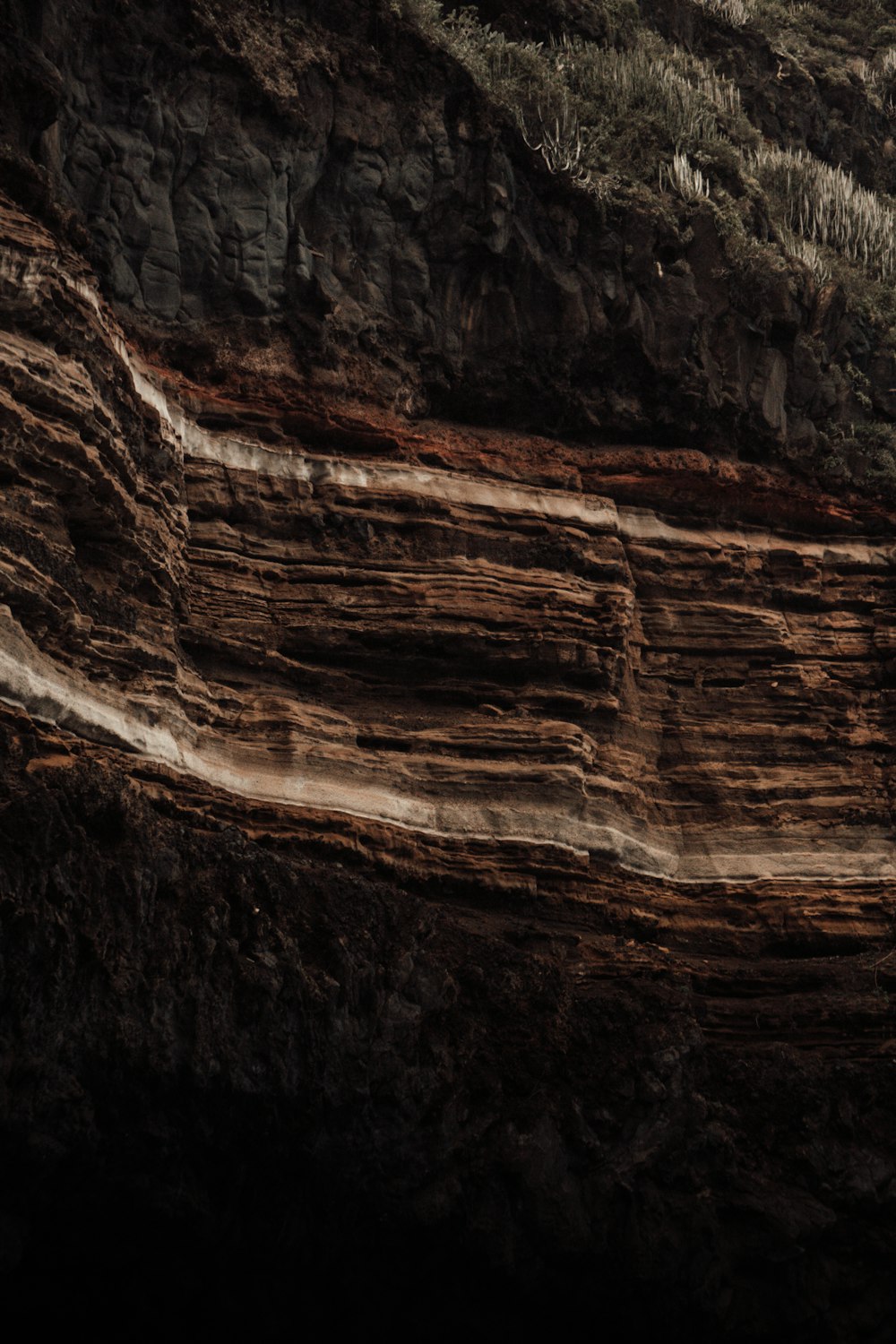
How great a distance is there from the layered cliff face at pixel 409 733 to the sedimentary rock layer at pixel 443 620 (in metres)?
0.05

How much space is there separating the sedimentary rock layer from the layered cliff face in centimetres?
5

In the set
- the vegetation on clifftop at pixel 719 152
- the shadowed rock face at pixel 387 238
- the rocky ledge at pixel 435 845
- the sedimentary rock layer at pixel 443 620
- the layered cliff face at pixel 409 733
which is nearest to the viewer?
the rocky ledge at pixel 435 845

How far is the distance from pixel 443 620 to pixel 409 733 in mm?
1264

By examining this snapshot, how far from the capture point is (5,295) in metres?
13.3

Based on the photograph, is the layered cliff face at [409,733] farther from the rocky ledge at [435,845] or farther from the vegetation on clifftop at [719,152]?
the vegetation on clifftop at [719,152]

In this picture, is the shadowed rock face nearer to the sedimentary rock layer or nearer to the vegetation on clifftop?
the vegetation on clifftop

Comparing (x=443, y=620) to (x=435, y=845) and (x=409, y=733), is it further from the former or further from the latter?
(x=435, y=845)

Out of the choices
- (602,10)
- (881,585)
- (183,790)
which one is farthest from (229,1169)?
(602,10)

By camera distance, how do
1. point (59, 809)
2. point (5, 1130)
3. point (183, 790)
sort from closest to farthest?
point (5, 1130), point (59, 809), point (183, 790)

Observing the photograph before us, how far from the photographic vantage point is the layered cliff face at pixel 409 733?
11.0m

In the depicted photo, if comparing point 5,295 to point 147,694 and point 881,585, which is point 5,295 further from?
point 881,585

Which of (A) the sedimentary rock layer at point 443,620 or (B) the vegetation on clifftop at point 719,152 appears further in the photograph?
(B) the vegetation on clifftop at point 719,152

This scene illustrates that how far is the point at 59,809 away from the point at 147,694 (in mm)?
3013

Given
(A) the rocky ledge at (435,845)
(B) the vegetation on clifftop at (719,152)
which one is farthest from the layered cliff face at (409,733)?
(B) the vegetation on clifftop at (719,152)
